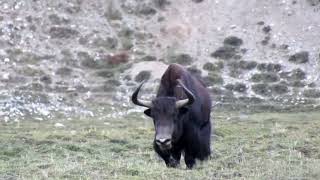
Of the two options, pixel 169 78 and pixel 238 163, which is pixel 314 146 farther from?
pixel 169 78

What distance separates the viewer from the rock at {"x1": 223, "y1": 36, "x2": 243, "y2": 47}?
180 ft

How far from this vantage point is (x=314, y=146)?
20.4m

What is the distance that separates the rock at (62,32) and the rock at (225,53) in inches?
436

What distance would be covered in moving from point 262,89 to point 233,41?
7725mm

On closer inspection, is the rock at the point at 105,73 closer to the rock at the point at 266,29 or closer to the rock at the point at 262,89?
the rock at the point at 262,89

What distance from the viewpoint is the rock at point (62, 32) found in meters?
54.8

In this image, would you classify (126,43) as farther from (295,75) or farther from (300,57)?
(295,75)

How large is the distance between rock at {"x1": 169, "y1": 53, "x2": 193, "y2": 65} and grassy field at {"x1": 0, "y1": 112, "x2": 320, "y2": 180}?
15732mm

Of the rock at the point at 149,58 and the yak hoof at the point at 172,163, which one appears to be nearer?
the yak hoof at the point at 172,163

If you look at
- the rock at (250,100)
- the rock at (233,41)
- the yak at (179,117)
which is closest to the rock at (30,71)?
the rock at (250,100)

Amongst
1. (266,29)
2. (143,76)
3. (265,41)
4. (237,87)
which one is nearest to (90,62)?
(143,76)

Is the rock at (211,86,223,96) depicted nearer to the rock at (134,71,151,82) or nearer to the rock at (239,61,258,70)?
the rock at (239,61,258,70)

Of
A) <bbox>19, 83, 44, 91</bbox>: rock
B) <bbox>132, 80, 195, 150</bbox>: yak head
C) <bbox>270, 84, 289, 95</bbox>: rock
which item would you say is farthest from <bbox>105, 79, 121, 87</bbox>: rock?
<bbox>132, 80, 195, 150</bbox>: yak head

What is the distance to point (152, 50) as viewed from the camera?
54906 millimetres
